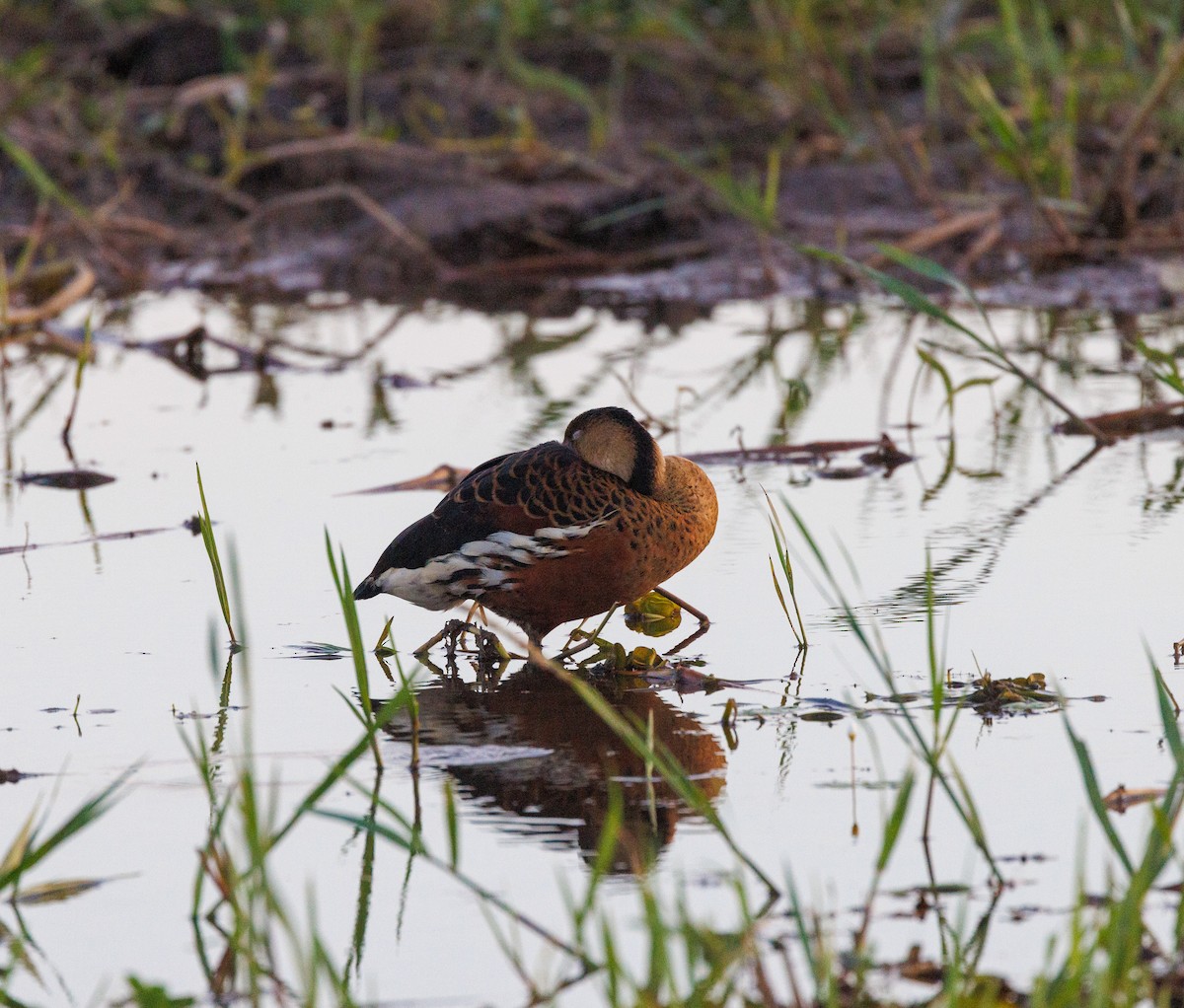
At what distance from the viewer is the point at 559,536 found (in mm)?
3740

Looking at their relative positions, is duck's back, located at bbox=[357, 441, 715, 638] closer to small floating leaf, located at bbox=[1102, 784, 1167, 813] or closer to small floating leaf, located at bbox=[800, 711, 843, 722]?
small floating leaf, located at bbox=[800, 711, 843, 722]

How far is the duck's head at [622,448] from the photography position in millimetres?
3908

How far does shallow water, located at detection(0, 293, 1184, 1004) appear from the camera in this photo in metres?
2.62

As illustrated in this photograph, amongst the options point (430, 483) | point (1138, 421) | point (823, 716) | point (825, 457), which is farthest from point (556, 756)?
point (1138, 421)

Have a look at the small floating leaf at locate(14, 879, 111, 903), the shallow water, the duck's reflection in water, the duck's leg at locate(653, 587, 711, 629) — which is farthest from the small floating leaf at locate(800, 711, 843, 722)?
the small floating leaf at locate(14, 879, 111, 903)

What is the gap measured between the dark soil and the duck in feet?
13.9

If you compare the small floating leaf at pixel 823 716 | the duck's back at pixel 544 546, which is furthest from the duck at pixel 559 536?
the small floating leaf at pixel 823 716

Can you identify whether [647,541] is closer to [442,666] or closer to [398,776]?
[442,666]

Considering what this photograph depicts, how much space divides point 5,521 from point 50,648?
4.01 feet

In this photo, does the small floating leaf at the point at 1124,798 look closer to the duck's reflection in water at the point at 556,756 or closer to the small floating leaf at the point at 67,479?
the duck's reflection in water at the point at 556,756

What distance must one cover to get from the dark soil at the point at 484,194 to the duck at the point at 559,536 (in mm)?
4249

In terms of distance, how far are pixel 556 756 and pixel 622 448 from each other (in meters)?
0.92

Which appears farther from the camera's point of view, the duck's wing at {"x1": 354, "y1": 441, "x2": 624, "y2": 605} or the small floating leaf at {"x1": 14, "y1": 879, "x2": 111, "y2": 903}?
the duck's wing at {"x1": 354, "y1": 441, "x2": 624, "y2": 605}

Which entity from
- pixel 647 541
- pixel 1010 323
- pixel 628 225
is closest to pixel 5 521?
pixel 647 541
